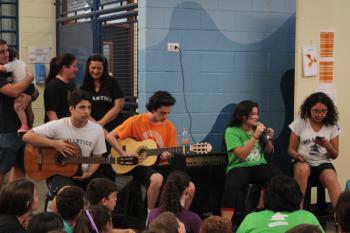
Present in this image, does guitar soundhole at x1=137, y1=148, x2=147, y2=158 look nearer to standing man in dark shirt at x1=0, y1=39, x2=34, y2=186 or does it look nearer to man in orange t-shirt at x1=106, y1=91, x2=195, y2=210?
man in orange t-shirt at x1=106, y1=91, x2=195, y2=210

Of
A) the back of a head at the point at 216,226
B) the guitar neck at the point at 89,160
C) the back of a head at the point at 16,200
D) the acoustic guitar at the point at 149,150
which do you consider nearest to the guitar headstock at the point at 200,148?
the acoustic guitar at the point at 149,150

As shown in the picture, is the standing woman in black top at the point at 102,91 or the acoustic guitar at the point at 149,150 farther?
the standing woman in black top at the point at 102,91

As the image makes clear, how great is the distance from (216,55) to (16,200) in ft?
11.1

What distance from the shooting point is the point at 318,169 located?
5.88m

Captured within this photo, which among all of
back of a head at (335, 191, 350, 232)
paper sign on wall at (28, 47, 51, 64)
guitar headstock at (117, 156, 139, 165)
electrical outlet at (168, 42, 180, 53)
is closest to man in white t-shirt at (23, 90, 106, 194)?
guitar headstock at (117, 156, 139, 165)

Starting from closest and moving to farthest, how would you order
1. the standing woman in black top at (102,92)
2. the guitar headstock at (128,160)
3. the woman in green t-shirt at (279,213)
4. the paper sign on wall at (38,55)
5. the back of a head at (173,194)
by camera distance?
the woman in green t-shirt at (279,213) < the back of a head at (173,194) < the guitar headstock at (128,160) < the standing woman in black top at (102,92) < the paper sign on wall at (38,55)

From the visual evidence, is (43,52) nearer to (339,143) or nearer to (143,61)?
(143,61)

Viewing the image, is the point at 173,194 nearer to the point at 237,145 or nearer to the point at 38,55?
the point at 237,145

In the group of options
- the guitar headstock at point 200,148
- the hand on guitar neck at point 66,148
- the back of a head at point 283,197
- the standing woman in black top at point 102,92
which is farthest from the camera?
the standing woman in black top at point 102,92

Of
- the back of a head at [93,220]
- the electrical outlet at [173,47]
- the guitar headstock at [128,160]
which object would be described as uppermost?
the electrical outlet at [173,47]

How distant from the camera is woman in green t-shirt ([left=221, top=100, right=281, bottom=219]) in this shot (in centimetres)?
575

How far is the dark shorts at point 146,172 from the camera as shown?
558 centimetres

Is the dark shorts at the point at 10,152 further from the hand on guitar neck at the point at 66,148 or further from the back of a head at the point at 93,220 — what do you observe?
the back of a head at the point at 93,220

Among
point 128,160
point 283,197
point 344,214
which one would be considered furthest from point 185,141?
point 344,214
